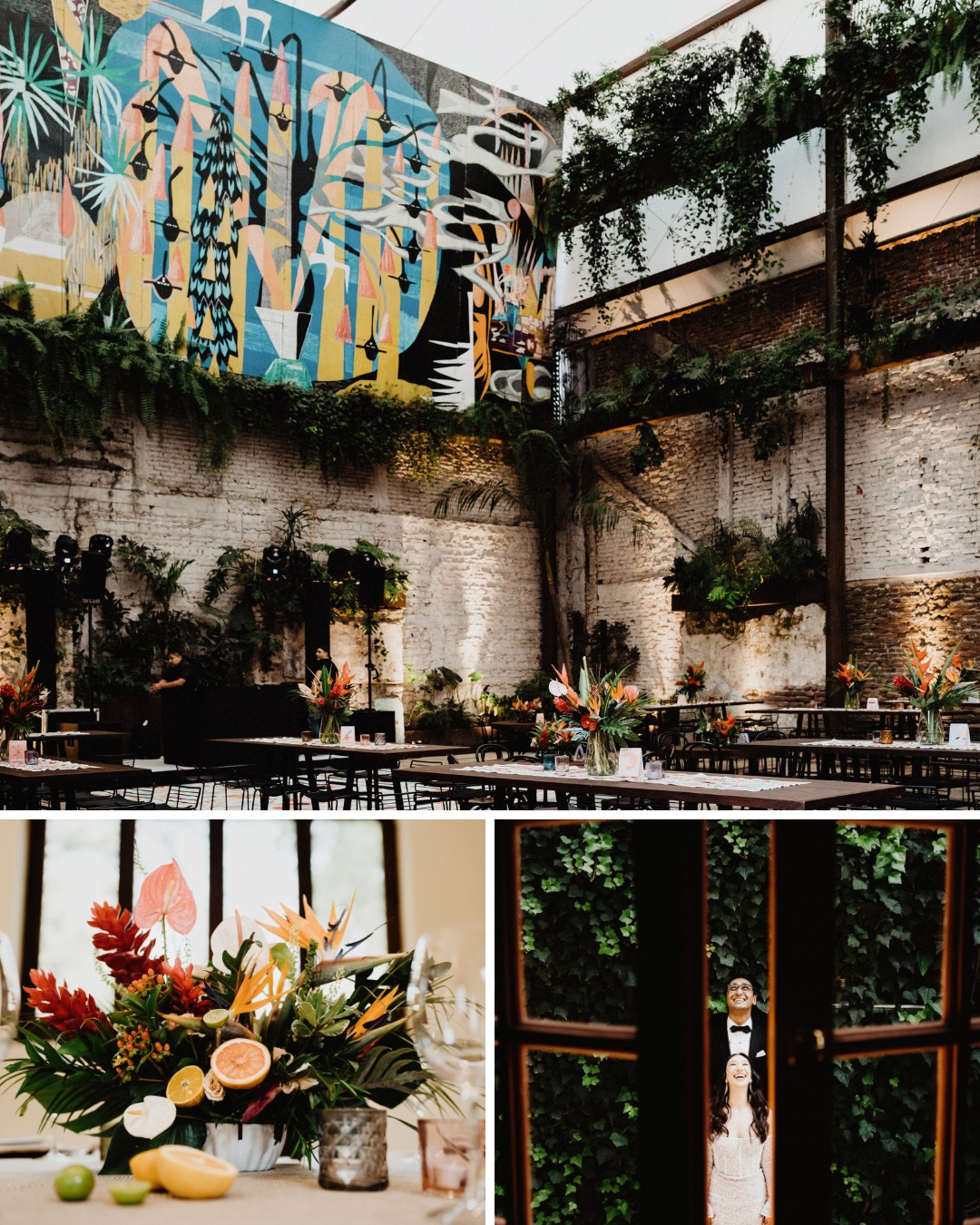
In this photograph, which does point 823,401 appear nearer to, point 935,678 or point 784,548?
point 784,548

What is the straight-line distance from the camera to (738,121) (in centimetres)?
1265

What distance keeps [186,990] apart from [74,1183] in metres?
0.28

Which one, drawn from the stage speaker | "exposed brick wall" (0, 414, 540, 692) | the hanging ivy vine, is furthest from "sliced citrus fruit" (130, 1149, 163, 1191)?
the hanging ivy vine

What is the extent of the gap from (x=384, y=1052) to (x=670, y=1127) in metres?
0.48

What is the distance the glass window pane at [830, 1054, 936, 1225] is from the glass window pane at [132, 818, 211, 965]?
3.36ft

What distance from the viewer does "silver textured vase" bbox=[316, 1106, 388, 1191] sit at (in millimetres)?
1493

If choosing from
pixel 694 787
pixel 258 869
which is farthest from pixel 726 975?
pixel 694 787

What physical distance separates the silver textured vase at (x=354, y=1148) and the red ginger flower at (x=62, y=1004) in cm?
35

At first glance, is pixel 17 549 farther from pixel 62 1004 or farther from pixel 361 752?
pixel 62 1004

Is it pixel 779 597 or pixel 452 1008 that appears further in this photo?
pixel 779 597

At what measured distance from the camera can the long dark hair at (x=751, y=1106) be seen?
1.66m

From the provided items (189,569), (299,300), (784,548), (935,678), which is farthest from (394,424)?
(935,678)

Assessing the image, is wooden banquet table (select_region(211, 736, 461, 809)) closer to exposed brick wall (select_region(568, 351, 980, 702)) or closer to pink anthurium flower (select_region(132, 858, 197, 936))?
pink anthurium flower (select_region(132, 858, 197, 936))

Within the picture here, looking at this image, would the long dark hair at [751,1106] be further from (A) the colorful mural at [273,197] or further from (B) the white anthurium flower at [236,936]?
(A) the colorful mural at [273,197]
